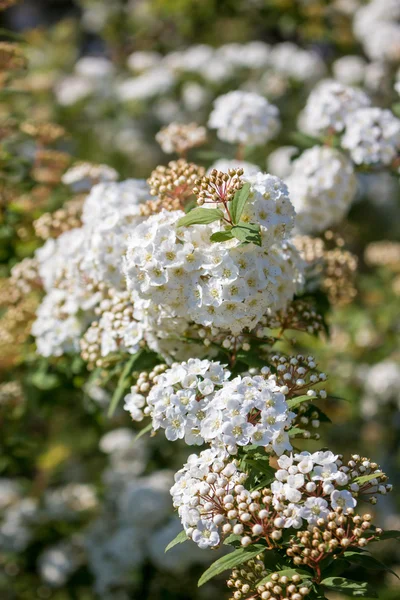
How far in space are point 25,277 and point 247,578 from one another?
68.7 inches

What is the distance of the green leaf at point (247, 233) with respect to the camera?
1867mm

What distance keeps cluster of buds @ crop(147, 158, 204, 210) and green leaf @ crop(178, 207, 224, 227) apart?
243 mm

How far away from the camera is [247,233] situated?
73.8 inches

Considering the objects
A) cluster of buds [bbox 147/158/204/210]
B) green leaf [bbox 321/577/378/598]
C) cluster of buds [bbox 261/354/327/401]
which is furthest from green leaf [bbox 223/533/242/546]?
cluster of buds [bbox 147/158/204/210]

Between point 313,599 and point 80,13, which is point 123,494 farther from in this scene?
point 80,13

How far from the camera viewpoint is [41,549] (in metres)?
4.41

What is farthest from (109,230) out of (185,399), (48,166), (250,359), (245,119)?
(48,166)

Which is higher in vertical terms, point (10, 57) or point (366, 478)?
point (10, 57)

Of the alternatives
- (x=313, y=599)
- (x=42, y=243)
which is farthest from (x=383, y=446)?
(x=313, y=599)

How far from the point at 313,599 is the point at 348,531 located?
0.61ft

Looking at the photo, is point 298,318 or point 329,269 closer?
point 298,318

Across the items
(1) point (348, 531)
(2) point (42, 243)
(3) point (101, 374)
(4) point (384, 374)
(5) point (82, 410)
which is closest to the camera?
(1) point (348, 531)

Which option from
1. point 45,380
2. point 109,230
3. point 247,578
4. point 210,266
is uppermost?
point 210,266

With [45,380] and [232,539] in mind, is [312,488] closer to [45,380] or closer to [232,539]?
[232,539]
